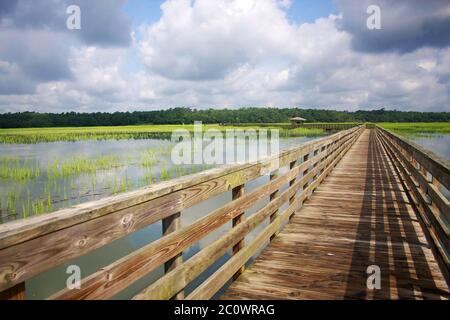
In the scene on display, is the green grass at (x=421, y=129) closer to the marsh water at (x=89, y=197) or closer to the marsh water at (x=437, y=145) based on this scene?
the marsh water at (x=437, y=145)

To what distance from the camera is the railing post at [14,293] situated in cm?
133

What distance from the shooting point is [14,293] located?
4.51 feet

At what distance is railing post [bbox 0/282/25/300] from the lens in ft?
4.36

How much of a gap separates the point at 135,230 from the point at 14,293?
0.73 meters

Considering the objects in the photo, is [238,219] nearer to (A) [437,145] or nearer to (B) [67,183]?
(B) [67,183]

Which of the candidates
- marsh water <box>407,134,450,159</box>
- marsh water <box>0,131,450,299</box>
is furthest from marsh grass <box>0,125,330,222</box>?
marsh water <box>407,134,450,159</box>

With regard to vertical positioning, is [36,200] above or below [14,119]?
below

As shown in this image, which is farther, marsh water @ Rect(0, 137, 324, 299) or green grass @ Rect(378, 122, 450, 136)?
green grass @ Rect(378, 122, 450, 136)

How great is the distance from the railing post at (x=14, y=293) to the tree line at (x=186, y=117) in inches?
4659

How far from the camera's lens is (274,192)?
482 centimetres

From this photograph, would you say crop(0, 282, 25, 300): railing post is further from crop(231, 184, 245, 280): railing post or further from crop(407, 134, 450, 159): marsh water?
crop(407, 134, 450, 159): marsh water
